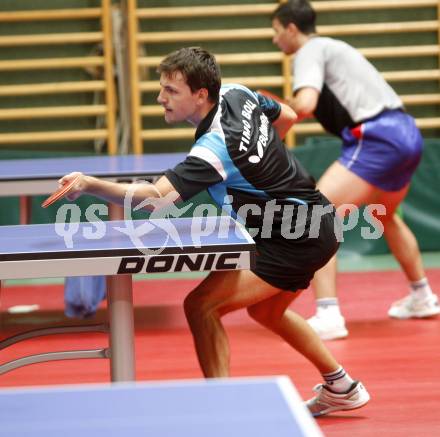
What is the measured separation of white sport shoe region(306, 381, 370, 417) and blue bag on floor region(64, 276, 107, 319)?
201 cm

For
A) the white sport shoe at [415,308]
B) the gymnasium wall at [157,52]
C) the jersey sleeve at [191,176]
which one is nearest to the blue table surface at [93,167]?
the white sport shoe at [415,308]

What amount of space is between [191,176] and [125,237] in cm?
25

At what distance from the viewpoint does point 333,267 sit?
461cm

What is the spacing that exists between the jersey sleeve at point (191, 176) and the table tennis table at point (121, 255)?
12 cm

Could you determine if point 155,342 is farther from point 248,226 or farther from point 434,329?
point 248,226

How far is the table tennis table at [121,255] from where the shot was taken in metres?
2.53

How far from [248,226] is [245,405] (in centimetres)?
165

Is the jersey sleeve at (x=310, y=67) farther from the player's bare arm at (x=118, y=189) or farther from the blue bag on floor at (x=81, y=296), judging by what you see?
the player's bare arm at (x=118, y=189)

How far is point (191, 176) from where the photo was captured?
281 cm

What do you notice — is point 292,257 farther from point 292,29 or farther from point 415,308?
point 415,308

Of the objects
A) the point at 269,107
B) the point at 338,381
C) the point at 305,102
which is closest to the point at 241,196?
the point at 269,107

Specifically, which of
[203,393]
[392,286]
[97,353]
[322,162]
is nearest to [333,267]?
[392,286]

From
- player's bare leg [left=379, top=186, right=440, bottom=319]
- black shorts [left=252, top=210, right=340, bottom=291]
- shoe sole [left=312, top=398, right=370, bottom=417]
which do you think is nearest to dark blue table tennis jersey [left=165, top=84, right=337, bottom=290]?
black shorts [left=252, top=210, right=340, bottom=291]

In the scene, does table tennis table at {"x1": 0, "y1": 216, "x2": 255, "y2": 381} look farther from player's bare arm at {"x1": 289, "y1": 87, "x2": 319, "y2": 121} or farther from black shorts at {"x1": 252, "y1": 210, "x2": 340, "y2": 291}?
player's bare arm at {"x1": 289, "y1": 87, "x2": 319, "y2": 121}
